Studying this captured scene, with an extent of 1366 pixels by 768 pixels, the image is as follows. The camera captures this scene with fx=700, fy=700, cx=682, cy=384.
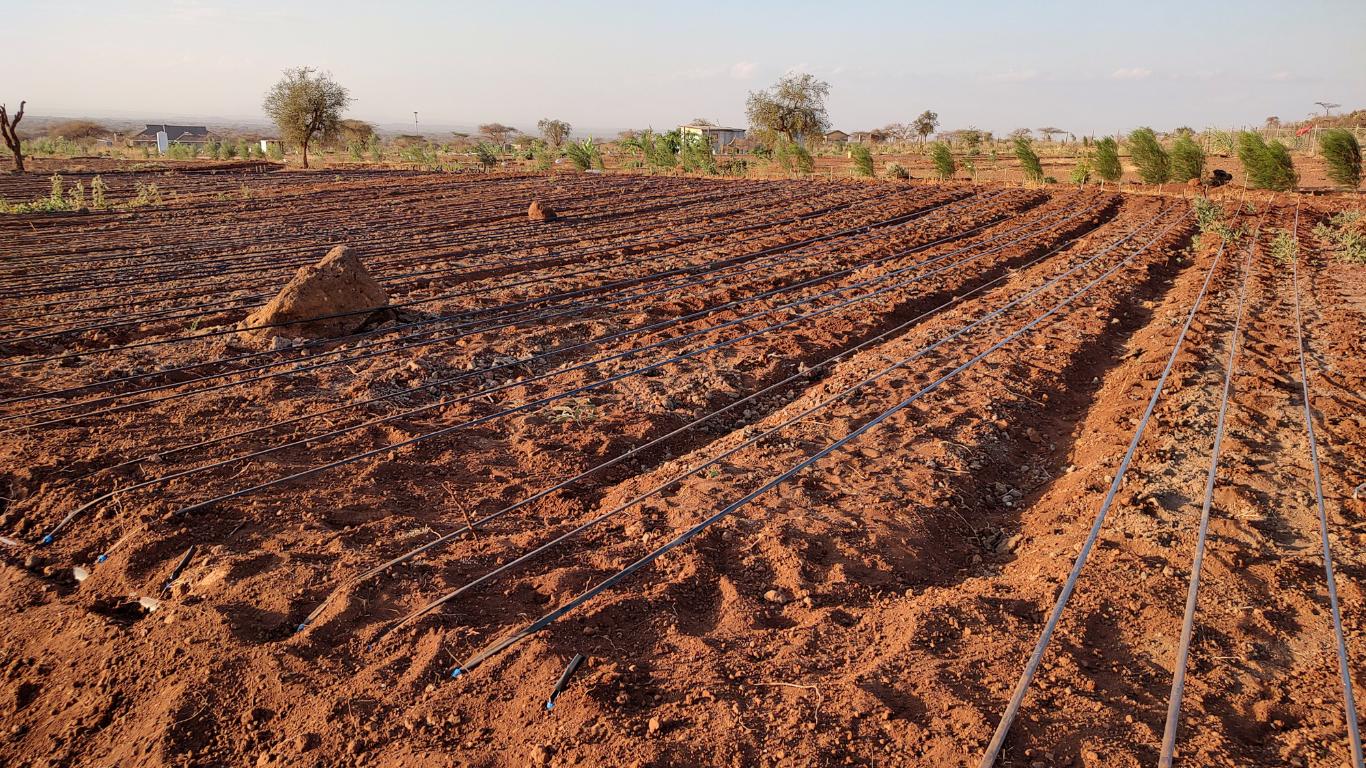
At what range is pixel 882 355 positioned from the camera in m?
6.32

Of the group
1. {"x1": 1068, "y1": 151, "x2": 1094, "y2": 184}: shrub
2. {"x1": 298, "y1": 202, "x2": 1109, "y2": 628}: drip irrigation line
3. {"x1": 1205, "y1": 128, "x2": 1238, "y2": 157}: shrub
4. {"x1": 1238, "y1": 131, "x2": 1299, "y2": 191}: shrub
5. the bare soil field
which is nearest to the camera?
the bare soil field

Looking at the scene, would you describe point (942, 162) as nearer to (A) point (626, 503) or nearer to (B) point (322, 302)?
(B) point (322, 302)

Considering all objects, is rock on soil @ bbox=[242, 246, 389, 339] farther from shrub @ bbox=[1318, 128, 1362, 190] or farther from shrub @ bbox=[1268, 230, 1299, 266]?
shrub @ bbox=[1318, 128, 1362, 190]

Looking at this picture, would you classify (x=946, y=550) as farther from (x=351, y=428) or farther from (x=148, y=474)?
(x=148, y=474)

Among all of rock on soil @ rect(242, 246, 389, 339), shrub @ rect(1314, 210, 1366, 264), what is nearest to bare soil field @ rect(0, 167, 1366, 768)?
rock on soil @ rect(242, 246, 389, 339)

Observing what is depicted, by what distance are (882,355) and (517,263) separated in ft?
19.0

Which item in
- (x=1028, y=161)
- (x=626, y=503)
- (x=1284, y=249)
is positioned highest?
(x=1028, y=161)

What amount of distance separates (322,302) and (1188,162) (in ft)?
75.0

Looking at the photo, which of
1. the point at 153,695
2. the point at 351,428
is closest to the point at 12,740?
the point at 153,695

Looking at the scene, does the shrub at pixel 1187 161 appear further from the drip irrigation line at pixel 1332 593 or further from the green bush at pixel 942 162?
the drip irrigation line at pixel 1332 593

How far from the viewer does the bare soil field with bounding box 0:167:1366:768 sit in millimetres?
2426

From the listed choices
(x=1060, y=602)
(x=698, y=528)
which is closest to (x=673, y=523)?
(x=698, y=528)

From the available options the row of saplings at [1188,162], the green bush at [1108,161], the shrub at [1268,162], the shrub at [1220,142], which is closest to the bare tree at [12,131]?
the row of saplings at [1188,162]

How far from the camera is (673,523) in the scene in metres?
3.71
